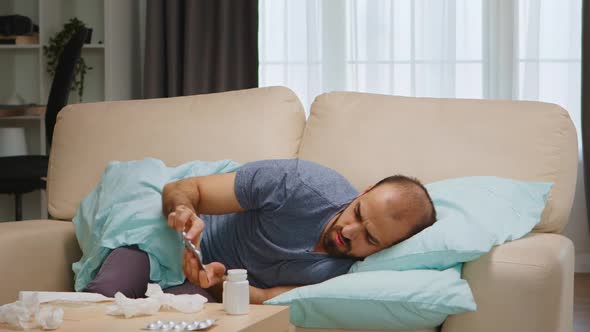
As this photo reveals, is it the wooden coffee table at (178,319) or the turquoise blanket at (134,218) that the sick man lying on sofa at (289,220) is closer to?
the turquoise blanket at (134,218)

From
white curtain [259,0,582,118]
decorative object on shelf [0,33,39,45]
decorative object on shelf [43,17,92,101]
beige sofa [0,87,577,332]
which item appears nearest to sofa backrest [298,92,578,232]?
beige sofa [0,87,577,332]

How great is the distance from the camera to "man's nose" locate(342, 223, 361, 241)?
1.96 metres

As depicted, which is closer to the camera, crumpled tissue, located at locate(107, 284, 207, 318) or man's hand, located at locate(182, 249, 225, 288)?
crumpled tissue, located at locate(107, 284, 207, 318)

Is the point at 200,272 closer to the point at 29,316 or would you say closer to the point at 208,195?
the point at 208,195

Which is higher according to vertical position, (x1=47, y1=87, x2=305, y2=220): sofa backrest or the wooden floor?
(x1=47, y1=87, x2=305, y2=220): sofa backrest

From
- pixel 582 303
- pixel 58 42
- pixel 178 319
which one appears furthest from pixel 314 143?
pixel 58 42

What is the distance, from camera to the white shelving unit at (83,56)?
4.52 m

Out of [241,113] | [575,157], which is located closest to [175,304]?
[241,113]

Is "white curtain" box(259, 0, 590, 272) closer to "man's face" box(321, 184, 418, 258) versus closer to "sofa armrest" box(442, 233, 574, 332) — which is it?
"man's face" box(321, 184, 418, 258)

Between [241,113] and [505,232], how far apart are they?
87 cm

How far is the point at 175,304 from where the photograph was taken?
5.34 ft

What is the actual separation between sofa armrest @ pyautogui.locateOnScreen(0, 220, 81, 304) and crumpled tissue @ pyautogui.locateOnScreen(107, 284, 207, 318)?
603mm

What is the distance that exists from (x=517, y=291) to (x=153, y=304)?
0.70m

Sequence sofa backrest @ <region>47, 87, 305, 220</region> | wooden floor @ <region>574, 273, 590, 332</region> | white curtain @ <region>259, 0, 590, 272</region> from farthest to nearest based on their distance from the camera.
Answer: white curtain @ <region>259, 0, 590, 272</region> < wooden floor @ <region>574, 273, 590, 332</region> < sofa backrest @ <region>47, 87, 305, 220</region>
